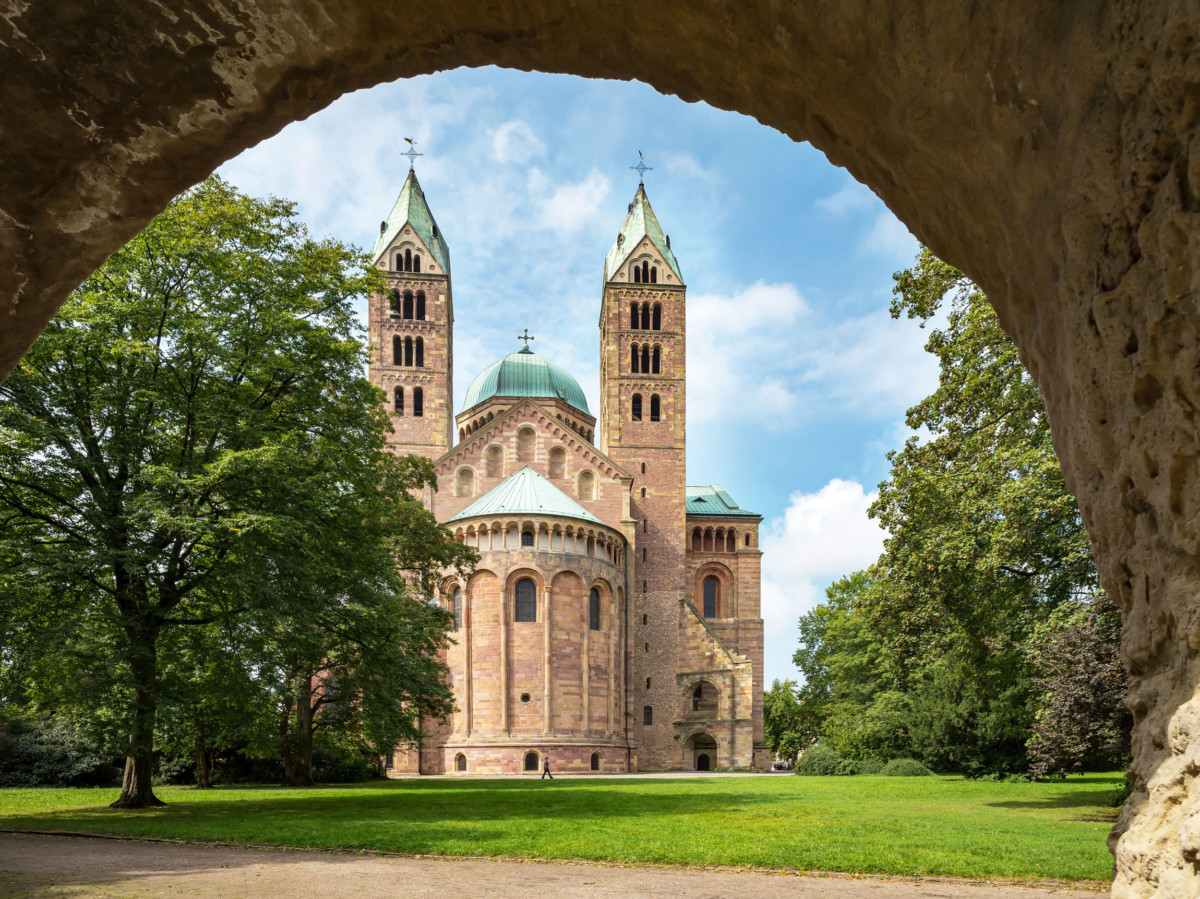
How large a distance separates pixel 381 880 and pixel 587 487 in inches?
1518

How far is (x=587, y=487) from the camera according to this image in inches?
1882

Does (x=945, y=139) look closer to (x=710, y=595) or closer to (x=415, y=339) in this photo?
(x=415, y=339)

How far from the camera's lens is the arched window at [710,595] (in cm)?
5631

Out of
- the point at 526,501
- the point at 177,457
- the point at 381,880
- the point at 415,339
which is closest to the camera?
the point at 381,880

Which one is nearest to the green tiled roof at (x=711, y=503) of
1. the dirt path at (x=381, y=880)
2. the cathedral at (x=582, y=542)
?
the cathedral at (x=582, y=542)

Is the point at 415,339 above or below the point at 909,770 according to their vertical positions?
above

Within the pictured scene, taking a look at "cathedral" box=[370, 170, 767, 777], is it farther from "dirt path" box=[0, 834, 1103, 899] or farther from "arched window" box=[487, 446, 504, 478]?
"dirt path" box=[0, 834, 1103, 899]

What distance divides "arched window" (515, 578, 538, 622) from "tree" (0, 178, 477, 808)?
72.9 ft

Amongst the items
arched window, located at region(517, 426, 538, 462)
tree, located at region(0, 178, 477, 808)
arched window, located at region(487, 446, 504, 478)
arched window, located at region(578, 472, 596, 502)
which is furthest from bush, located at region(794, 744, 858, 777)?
tree, located at region(0, 178, 477, 808)

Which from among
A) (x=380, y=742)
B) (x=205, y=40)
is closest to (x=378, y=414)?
(x=380, y=742)

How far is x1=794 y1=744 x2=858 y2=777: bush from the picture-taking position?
4003cm

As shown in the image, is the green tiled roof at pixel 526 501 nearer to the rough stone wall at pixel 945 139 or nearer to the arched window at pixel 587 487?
the arched window at pixel 587 487

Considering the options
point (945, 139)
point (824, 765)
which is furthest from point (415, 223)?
point (945, 139)

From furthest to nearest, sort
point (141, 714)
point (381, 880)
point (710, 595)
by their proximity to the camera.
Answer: point (710, 595) < point (141, 714) < point (381, 880)
